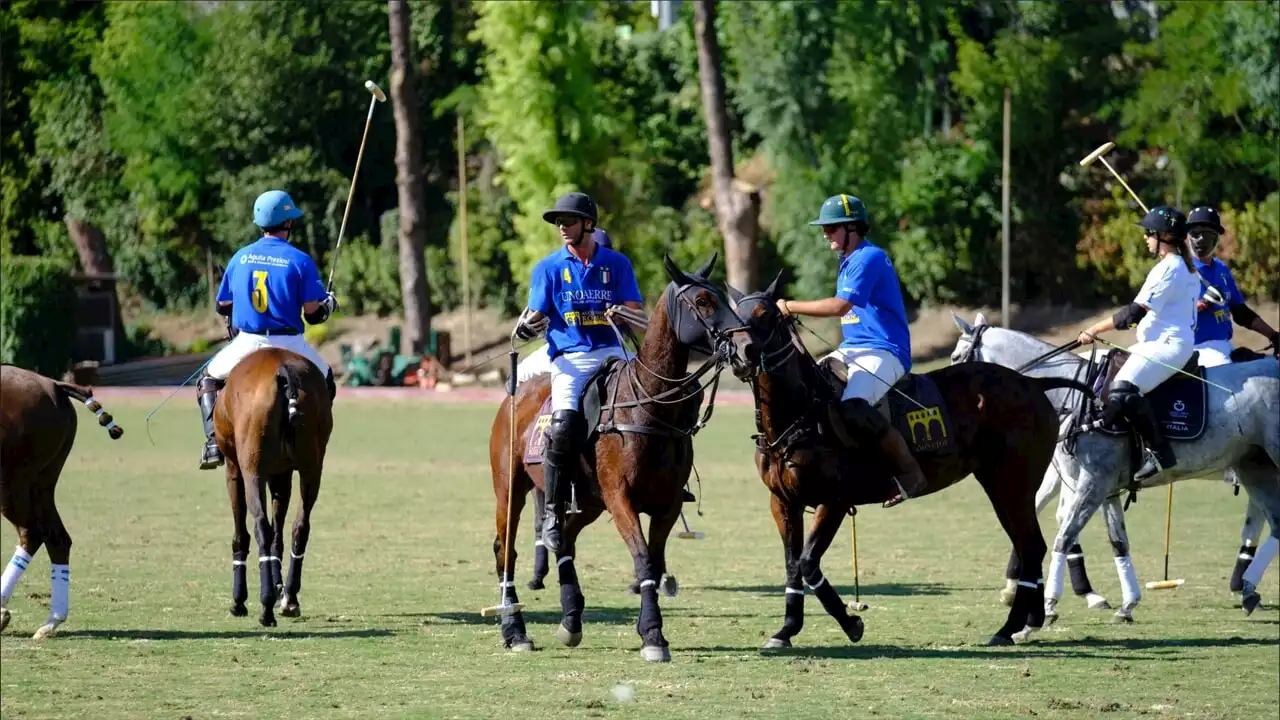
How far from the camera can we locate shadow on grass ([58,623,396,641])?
10867 millimetres

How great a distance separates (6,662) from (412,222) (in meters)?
30.4

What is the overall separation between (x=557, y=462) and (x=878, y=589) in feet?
12.4

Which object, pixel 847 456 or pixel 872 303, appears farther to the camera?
pixel 872 303

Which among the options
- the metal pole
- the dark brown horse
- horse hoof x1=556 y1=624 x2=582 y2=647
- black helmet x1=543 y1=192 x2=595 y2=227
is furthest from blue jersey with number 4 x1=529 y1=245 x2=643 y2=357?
the metal pole

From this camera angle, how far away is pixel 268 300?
39.7ft

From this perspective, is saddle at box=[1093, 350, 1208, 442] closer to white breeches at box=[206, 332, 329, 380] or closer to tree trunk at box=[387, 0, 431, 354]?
white breeches at box=[206, 332, 329, 380]

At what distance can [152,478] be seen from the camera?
21828mm

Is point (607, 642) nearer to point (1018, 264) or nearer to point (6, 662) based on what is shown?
point (6, 662)

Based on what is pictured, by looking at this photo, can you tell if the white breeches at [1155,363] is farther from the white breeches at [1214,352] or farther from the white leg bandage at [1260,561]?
the white leg bandage at [1260,561]

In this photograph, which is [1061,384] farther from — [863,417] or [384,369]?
[384,369]

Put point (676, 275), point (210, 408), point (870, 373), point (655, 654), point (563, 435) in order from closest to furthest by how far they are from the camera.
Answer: point (676, 275) < point (655, 654) < point (563, 435) < point (870, 373) < point (210, 408)

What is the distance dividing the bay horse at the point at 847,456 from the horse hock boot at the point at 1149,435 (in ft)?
2.99

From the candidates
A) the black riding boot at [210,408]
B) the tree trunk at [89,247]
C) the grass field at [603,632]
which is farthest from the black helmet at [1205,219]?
the tree trunk at [89,247]

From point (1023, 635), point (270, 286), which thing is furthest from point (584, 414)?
point (1023, 635)
